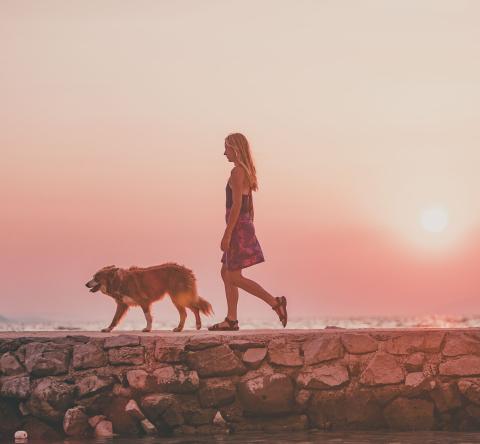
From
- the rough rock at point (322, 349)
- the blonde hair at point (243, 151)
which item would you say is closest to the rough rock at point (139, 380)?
the rough rock at point (322, 349)

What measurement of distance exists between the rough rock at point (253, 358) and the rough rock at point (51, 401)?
1942 millimetres

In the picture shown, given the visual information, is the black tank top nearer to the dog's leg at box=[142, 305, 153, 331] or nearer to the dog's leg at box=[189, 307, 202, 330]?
the dog's leg at box=[189, 307, 202, 330]

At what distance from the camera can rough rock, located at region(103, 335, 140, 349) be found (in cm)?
1129

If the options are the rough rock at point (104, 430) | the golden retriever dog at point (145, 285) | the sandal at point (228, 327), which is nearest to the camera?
the rough rock at point (104, 430)

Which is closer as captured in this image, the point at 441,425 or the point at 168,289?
the point at 441,425

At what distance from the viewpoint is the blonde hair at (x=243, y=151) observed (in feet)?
41.9

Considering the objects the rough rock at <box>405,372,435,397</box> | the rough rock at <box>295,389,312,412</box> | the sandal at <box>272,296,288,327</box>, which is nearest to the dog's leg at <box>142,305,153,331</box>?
the sandal at <box>272,296,288,327</box>

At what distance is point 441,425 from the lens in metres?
11.1

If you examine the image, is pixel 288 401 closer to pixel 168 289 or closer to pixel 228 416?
pixel 228 416

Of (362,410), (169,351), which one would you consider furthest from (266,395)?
(169,351)

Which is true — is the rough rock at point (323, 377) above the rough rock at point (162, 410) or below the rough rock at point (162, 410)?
above

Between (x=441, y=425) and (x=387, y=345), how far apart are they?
105 centimetres

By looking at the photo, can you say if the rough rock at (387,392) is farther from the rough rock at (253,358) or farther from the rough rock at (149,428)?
the rough rock at (149,428)

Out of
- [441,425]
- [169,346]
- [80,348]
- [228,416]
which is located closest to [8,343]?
[80,348]
